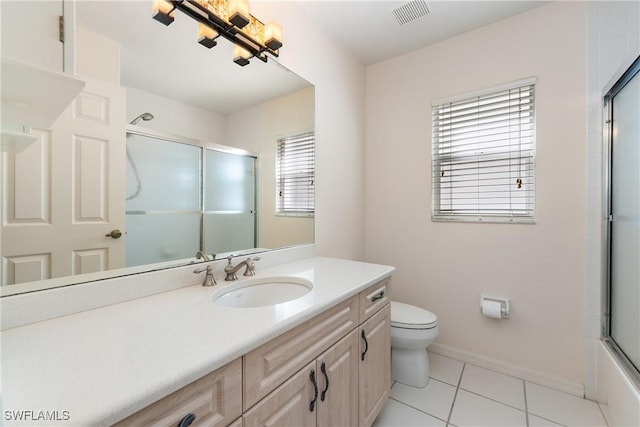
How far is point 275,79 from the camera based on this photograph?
1.62 metres

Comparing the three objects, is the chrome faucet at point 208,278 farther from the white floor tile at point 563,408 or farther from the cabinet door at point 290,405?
the white floor tile at point 563,408

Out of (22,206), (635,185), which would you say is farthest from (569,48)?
(22,206)

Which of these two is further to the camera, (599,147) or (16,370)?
(599,147)

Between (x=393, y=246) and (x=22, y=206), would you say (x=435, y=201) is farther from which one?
(x=22, y=206)

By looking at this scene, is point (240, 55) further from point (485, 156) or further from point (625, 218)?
point (625, 218)

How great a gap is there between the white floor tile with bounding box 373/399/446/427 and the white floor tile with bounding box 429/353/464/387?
40 centimetres

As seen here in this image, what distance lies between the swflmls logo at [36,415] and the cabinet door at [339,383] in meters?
0.70

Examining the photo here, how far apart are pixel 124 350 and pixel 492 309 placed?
210 cm

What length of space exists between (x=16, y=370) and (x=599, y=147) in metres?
2.63

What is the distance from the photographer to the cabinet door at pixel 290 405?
2.45ft

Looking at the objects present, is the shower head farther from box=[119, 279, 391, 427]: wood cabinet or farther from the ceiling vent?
the ceiling vent

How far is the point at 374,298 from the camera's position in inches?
53.6

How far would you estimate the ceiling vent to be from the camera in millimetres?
1727

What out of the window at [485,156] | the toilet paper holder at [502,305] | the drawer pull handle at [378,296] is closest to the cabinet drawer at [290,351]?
the drawer pull handle at [378,296]
